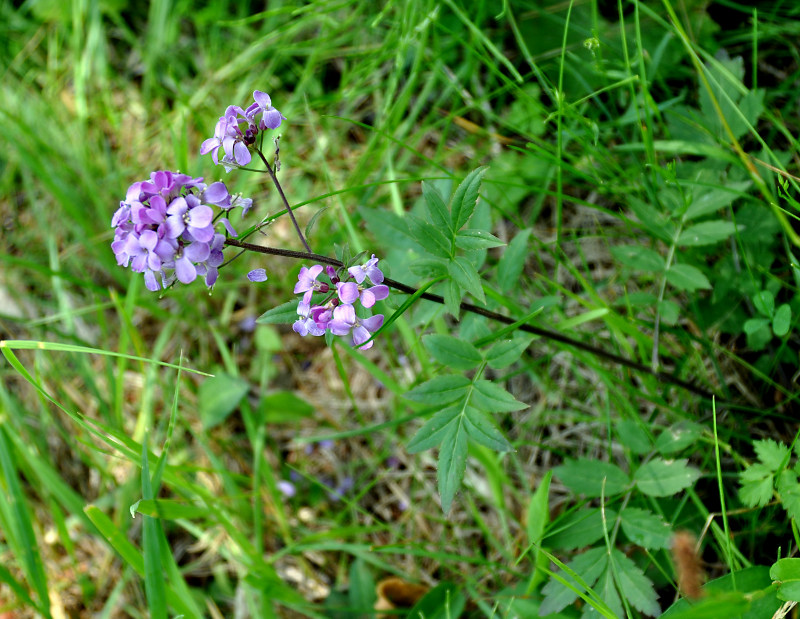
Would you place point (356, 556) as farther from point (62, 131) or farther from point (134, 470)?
point (62, 131)

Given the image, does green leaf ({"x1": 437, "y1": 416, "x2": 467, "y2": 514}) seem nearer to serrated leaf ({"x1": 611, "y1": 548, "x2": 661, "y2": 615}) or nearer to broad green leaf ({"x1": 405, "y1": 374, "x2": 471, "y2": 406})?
broad green leaf ({"x1": 405, "y1": 374, "x2": 471, "y2": 406})

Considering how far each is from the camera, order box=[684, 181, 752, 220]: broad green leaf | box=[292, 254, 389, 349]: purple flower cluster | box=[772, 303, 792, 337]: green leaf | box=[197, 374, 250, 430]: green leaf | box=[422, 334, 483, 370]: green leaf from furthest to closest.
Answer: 1. box=[197, 374, 250, 430]: green leaf
2. box=[684, 181, 752, 220]: broad green leaf
3. box=[772, 303, 792, 337]: green leaf
4. box=[422, 334, 483, 370]: green leaf
5. box=[292, 254, 389, 349]: purple flower cluster

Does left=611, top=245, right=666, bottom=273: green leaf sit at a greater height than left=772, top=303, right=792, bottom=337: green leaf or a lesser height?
greater

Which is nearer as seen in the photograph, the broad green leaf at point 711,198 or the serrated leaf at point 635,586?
the serrated leaf at point 635,586

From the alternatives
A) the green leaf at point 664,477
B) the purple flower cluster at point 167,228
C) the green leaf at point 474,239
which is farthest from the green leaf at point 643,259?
the purple flower cluster at point 167,228

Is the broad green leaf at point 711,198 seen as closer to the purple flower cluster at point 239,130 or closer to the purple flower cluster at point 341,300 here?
the purple flower cluster at point 341,300

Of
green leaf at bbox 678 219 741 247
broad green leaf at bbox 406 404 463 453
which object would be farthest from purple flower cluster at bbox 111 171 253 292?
green leaf at bbox 678 219 741 247

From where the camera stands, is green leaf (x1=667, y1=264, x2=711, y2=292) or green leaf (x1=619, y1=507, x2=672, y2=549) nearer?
green leaf (x1=619, y1=507, x2=672, y2=549)

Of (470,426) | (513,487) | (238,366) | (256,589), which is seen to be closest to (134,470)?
(238,366)
